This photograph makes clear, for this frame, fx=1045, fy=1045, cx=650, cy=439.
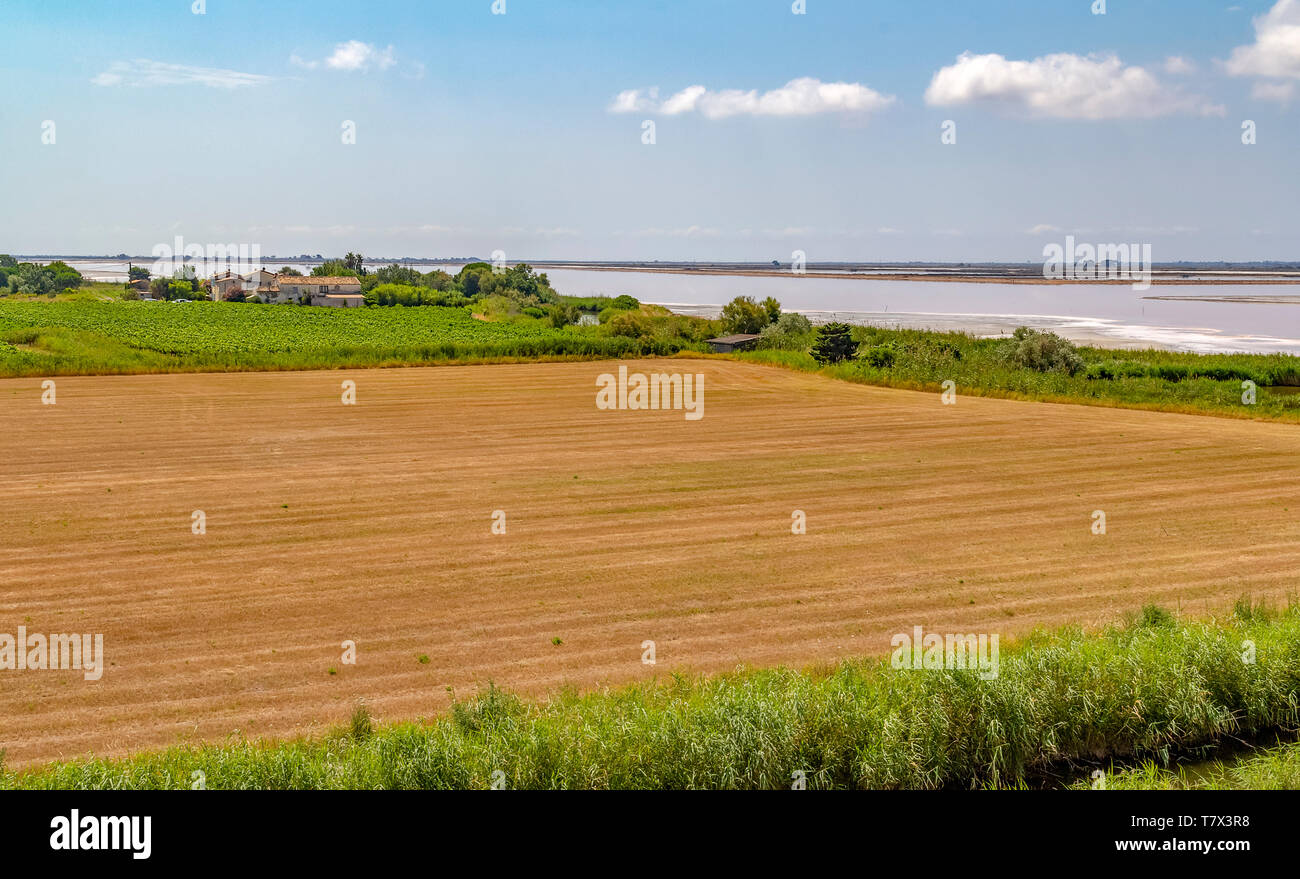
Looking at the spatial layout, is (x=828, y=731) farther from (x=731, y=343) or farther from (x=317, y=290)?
(x=317, y=290)

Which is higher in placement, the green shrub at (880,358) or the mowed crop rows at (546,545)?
the green shrub at (880,358)

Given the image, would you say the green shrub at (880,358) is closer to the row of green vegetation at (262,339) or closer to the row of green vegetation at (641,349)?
the row of green vegetation at (641,349)

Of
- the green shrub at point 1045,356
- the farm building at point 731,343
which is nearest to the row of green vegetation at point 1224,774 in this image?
the green shrub at point 1045,356

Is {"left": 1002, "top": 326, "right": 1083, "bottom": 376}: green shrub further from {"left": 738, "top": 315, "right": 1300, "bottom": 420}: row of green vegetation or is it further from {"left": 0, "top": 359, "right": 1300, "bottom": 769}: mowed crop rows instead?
{"left": 0, "top": 359, "right": 1300, "bottom": 769}: mowed crop rows

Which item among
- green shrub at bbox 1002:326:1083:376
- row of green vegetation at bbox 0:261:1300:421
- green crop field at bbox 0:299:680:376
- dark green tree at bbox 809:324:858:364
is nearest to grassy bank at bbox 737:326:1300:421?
row of green vegetation at bbox 0:261:1300:421

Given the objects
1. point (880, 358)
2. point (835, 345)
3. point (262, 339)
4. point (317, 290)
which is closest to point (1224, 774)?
point (880, 358)
